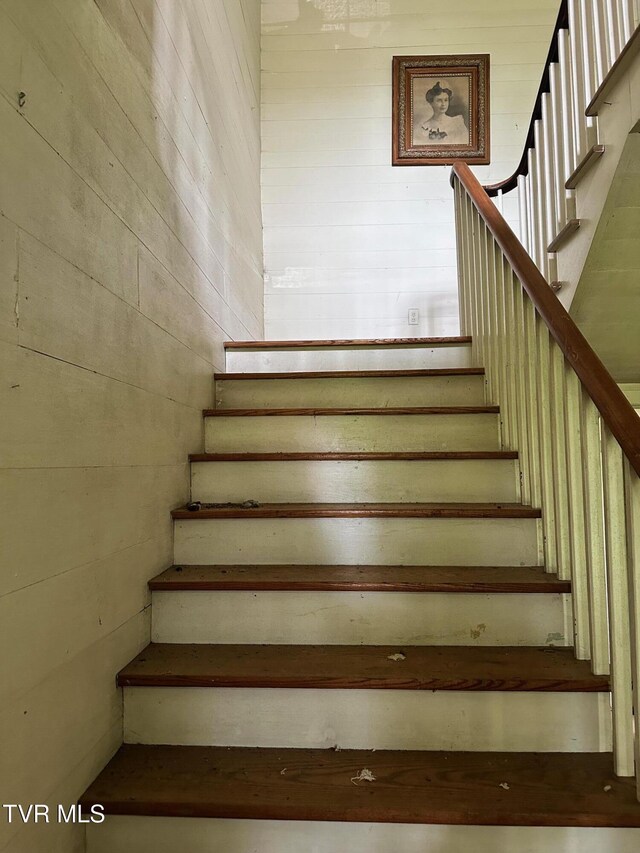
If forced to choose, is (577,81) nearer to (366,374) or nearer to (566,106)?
(566,106)

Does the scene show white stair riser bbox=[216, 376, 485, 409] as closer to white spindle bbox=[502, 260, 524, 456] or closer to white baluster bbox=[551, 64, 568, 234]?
white spindle bbox=[502, 260, 524, 456]

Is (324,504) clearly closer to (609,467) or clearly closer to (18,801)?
(609,467)

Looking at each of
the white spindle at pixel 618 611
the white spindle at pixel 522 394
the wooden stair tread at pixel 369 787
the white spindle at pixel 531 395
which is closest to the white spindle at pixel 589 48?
the white spindle at pixel 522 394

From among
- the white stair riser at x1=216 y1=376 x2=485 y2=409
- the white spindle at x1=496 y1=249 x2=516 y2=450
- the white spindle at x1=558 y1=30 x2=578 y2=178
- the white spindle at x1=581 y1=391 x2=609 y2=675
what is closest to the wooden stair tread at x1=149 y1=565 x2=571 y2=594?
the white spindle at x1=581 y1=391 x2=609 y2=675

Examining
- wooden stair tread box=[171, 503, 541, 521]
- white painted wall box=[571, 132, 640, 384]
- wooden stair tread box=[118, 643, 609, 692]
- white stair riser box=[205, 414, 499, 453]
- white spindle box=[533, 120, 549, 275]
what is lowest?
wooden stair tread box=[118, 643, 609, 692]

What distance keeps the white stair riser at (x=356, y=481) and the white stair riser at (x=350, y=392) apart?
443 millimetres

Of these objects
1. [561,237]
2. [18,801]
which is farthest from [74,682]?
[561,237]

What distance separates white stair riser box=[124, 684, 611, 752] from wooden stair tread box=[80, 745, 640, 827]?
0.08 feet

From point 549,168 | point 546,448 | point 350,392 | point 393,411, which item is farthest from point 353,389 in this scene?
point 549,168

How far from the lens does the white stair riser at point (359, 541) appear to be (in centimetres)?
154

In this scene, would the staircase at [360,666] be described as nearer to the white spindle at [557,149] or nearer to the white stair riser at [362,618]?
the white stair riser at [362,618]

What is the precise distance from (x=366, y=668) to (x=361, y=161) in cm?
339

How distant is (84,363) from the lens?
1.11 meters

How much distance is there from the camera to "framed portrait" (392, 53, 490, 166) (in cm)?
358
